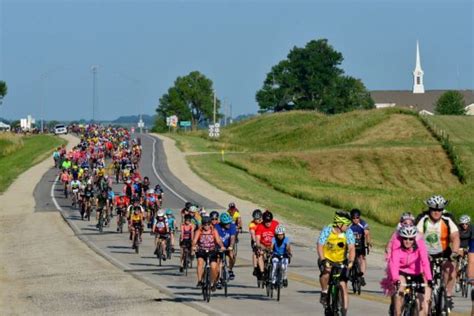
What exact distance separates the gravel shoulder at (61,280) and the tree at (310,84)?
13695 cm

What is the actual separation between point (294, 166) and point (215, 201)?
35642mm

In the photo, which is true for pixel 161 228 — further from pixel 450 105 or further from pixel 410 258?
pixel 450 105

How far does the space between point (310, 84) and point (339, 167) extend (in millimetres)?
91463

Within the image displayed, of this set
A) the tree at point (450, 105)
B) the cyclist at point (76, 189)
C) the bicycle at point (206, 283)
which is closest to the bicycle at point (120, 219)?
the cyclist at point (76, 189)

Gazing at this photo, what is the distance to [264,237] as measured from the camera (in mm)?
25141

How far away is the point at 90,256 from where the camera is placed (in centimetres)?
3581

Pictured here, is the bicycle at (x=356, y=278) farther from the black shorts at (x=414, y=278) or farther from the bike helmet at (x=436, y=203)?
the black shorts at (x=414, y=278)

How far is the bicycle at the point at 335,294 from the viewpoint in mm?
18562

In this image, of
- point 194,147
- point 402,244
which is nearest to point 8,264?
point 402,244

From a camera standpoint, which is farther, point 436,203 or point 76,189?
point 76,189

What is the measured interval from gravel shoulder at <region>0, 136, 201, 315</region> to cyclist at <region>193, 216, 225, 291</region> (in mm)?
943

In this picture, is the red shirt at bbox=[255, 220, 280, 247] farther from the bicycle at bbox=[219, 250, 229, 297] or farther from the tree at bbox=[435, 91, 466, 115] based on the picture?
the tree at bbox=[435, 91, 466, 115]

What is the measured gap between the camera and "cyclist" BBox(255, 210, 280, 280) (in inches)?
984

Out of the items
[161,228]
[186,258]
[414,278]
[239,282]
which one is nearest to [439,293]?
[414,278]
